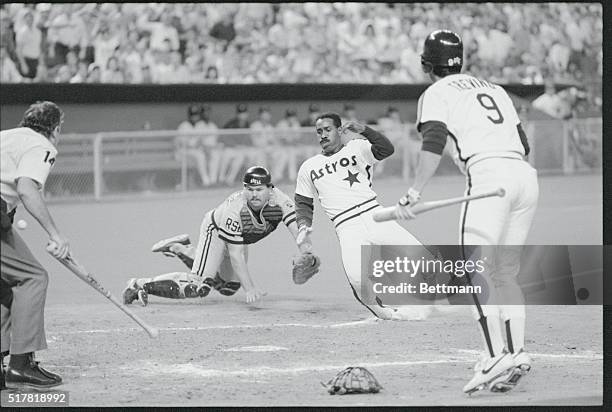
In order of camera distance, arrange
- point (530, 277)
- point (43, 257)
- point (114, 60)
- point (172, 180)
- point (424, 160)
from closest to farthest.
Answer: point (424, 160), point (530, 277), point (43, 257), point (114, 60), point (172, 180)

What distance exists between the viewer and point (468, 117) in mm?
4688

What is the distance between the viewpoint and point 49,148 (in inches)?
187

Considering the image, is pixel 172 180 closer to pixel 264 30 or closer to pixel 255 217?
pixel 264 30

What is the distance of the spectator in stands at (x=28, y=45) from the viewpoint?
7.27m

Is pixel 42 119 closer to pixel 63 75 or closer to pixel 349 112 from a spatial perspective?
pixel 63 75

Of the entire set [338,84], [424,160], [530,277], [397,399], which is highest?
[338,84]

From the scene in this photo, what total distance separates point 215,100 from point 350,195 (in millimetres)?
4678

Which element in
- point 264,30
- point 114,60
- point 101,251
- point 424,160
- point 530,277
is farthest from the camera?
point 264,30

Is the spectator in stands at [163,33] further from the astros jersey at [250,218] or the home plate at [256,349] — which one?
the home plate at [256,349]

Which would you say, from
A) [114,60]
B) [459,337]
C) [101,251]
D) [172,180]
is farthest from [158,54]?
[459,337]

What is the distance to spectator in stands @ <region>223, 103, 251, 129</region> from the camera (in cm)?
1073

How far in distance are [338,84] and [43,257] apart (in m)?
3.89

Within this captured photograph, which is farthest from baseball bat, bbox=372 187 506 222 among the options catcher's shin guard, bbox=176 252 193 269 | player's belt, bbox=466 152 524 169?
catcher's shin guard, bbox=176 252 193 269

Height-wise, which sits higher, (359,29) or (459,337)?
(359,29)
